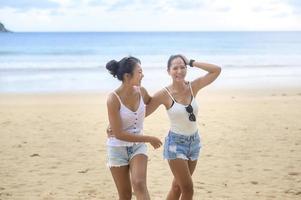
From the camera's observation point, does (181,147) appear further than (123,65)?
Yes

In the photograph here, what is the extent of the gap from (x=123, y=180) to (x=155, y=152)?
15.4 ft

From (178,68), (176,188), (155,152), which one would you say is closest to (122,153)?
(176,188)

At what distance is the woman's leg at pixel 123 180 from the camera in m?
4.64

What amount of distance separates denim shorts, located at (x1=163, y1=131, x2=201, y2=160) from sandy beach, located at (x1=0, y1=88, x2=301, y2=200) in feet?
6.16

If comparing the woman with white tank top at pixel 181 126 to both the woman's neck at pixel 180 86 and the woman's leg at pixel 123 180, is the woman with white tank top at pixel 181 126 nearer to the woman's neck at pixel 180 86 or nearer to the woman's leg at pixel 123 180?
the woman's neck at pixel 180 86

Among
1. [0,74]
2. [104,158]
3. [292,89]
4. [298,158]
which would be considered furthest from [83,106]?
[0,74]

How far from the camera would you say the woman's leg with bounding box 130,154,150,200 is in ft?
14.5

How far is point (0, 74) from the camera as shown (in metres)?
27.0

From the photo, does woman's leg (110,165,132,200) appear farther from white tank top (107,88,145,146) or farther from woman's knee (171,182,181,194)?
woman's knee (171,182,181,194)

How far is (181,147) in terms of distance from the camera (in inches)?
190

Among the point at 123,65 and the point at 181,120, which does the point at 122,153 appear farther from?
the point at 123,65

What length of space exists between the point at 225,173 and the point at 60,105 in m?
8.43

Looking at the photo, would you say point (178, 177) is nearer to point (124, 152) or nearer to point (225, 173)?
point (124, 152)

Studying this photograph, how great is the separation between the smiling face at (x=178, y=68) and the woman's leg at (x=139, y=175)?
0.85 metres
